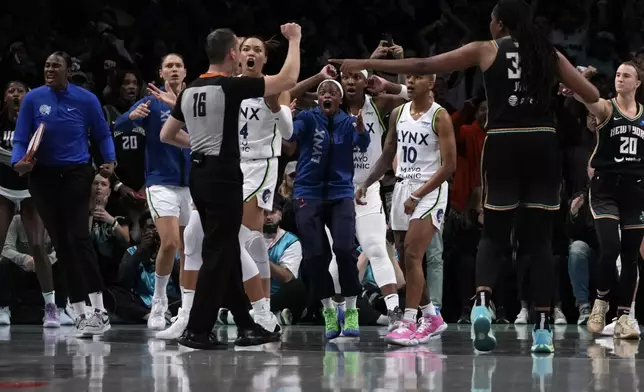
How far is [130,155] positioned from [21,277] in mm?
1694

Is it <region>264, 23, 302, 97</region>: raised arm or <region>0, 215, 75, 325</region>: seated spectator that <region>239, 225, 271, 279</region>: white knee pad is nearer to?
<region>264, 23, 302, 97</region>: raised arm

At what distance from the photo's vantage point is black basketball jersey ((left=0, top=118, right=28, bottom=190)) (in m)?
11.0

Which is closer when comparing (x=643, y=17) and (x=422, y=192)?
(x=422, y=192)

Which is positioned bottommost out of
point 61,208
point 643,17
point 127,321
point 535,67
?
point 127,321

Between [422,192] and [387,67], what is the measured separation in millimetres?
1788

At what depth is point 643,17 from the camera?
13789mm

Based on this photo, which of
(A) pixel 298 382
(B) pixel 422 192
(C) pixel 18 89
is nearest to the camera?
(A) pixel 298 382

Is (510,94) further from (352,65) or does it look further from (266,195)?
(266,195)

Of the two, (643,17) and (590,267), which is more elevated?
(643,17)

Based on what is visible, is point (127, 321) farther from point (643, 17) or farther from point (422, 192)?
point (643, 17)

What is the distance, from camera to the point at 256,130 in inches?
350

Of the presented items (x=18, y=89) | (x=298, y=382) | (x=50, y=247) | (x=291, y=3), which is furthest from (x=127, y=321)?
(x=298, y=382)

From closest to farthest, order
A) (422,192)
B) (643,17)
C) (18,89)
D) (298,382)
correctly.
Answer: (298,382) → (422,192) → (18,89) → (643,17)

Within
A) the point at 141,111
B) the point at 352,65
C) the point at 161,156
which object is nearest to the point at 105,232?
the point at 161,156
